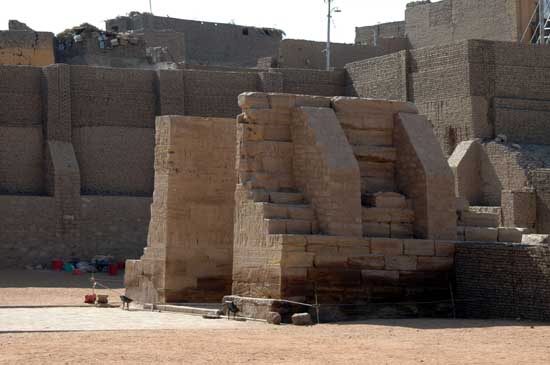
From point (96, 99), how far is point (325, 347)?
2084cm

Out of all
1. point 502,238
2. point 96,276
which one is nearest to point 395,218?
point 502,238

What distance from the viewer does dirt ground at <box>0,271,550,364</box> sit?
1109 cm

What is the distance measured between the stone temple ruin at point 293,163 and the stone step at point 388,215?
0.06 ft

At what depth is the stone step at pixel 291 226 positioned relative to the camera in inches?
603

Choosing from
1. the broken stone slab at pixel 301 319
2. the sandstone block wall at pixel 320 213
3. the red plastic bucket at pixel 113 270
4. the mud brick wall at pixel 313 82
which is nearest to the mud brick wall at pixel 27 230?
the red plastic bucket at pixel 113 270

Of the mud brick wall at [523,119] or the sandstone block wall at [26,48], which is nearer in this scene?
the mud brick wall at [523,119]

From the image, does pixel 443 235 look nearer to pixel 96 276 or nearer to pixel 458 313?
pixel 458 313

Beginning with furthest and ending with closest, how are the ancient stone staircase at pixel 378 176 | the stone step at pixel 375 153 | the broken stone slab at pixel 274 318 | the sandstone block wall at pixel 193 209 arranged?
the sandstone block wall at pixel 193 209
the stone step at pixel 375 153
the ancient stone staircase at pixel 378 176
the broken stone slab at pixel 274 318

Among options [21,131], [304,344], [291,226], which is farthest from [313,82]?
[304,344]

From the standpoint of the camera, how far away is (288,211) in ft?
Answer: 51.2

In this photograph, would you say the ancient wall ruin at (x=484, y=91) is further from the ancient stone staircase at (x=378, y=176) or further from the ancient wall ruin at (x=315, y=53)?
the ancient stone staircase at (x=378, y=176)

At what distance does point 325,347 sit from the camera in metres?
12.0

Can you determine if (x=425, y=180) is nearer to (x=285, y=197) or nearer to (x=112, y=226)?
(x=285, y=197)

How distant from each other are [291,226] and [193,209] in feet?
9.55
